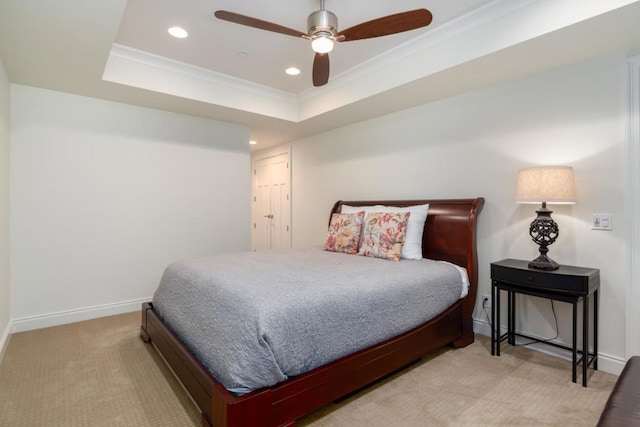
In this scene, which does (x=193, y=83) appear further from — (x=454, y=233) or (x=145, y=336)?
(x=454, y=233)

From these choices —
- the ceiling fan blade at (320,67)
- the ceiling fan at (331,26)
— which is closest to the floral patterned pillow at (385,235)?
the ceiling fan blade at (320,67)

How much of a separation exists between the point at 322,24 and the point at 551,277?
2.22 meters

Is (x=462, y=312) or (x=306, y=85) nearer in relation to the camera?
(x=462, y=312)

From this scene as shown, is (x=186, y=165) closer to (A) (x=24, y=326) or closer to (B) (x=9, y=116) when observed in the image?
(B) (x=9, y=116)

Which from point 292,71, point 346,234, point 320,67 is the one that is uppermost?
point 292,71

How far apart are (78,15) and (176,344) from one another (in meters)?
2.05

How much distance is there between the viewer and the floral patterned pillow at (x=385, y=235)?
117 inches

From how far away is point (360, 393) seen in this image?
82.5 inches

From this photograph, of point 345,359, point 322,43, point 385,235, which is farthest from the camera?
point 385,235

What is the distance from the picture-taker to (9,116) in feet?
9.87

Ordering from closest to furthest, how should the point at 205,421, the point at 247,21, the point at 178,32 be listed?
the point at 205,421, the point at 247,21, the point at 178,32

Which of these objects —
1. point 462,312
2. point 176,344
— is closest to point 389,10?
point 462,312

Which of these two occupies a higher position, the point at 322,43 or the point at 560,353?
the point at 322,43

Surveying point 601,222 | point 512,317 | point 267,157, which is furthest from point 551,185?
point 267,157
